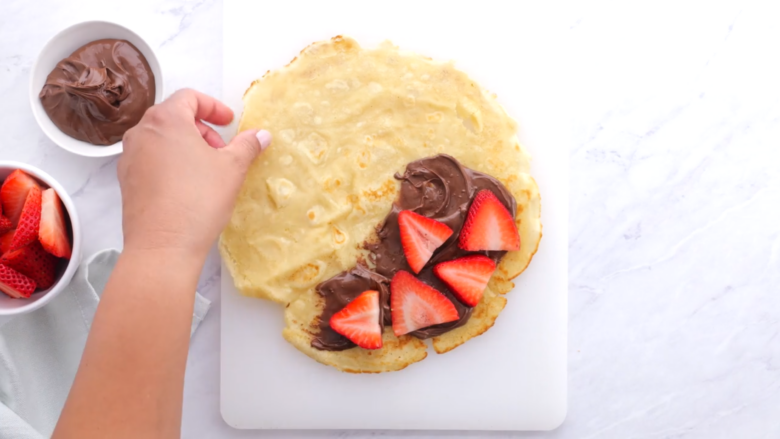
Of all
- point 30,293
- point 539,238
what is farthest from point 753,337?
point 30,293

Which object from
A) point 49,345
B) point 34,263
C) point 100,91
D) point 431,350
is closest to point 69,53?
point 100,91

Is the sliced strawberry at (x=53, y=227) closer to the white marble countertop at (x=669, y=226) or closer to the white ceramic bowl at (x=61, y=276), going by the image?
the white ceramic bowl at (x=61, y=276)

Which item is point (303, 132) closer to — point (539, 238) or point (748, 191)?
point (539, 238)

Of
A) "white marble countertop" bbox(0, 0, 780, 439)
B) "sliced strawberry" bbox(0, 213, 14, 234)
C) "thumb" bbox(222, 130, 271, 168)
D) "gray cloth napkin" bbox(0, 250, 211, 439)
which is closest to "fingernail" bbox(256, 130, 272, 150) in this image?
Result: "thumb" bbox(222, 130, 271, 168)

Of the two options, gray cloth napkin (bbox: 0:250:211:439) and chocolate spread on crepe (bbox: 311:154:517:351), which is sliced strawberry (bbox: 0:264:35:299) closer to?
gray cloth napkin (bbox: 0:250:211:439)

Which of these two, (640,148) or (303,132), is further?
(640,148)

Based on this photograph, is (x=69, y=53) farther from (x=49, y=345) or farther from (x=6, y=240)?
(x=49, y=345)
